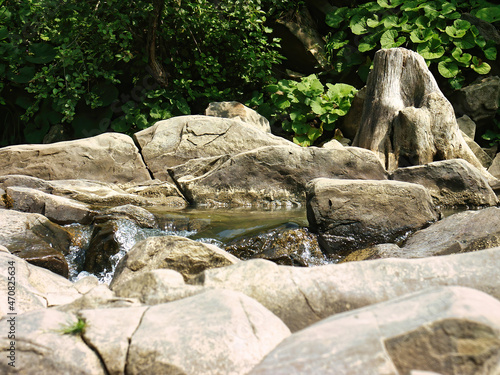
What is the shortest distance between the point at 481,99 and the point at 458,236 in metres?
7.43

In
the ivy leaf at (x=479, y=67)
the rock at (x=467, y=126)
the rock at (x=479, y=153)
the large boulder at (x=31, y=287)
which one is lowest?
the rock at (x=479, y=153)

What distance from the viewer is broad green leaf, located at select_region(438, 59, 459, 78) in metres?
10.3

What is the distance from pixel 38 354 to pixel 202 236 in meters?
3.02

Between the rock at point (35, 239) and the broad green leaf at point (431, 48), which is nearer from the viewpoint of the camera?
the rock at point (35, 239)

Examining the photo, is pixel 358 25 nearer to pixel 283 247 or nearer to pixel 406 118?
pixel 406 118

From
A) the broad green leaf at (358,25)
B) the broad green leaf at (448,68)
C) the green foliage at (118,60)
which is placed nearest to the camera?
the green foliage at (118,60)

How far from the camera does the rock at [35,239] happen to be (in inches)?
159

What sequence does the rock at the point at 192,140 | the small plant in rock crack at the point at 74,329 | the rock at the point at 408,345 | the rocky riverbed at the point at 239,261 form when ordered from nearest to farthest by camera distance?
1. the rock at the point at 408,345
2. the rocky riverbed at the point at 239,261
3. the small plant in rock crack at the point at 74,329
4. the rock at the point at 192,140

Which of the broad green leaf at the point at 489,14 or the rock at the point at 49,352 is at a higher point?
the broad green leaf at the point at 489,14

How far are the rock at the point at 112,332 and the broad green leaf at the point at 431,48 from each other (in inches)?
370

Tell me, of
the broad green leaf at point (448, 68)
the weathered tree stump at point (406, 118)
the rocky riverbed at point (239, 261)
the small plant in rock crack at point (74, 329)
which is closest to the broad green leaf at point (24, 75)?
the rocky riverbed at point (239, 261)

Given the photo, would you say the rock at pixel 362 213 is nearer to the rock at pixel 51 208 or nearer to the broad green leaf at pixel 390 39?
the rock at pixel 51 208

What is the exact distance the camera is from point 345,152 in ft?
22.0

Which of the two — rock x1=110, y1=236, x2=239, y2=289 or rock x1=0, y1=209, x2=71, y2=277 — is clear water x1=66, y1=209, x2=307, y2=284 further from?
rock x1=110, y1=236, x2=239, y2=289
